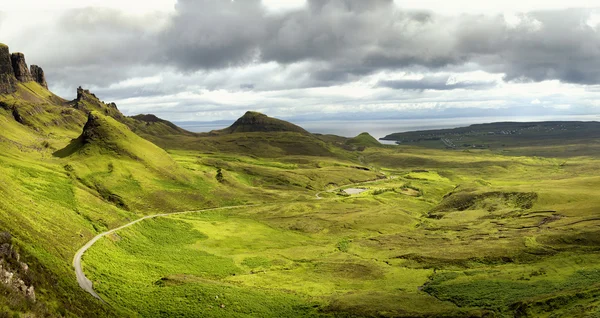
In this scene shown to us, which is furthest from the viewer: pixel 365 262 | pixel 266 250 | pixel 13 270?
pixel 266 250

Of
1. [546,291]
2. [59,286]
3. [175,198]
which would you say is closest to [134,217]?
[175,198]

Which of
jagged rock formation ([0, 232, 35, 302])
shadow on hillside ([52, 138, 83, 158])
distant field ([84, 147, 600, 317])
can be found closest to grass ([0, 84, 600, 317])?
distant field ([84, 147, 600, 317])

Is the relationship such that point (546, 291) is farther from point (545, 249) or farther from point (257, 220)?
point (257, 220)

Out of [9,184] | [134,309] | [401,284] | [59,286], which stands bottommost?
[401,284]

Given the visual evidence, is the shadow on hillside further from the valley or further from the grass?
the grass

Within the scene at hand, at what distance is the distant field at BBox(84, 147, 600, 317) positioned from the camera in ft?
236

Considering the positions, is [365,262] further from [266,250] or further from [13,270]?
[13,270]

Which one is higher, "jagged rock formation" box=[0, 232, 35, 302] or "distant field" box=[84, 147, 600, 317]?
"jagged rock formation" box=[0, 232, 35, 302]

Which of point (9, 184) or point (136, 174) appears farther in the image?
point (136, 174)

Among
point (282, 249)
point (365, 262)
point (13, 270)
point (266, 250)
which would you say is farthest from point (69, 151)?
point (13, 270)

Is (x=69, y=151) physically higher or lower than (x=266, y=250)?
higher

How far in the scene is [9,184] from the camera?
327 feet

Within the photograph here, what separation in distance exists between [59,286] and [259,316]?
3119 centimetres

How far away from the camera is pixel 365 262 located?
10825 cm
